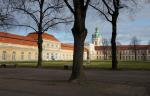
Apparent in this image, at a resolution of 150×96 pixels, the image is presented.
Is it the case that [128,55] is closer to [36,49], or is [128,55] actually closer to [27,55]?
[36,49]

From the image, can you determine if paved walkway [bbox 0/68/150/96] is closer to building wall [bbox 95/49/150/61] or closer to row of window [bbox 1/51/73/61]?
row of window [bbox 1/51/73/61]

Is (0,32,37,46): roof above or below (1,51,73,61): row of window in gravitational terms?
above

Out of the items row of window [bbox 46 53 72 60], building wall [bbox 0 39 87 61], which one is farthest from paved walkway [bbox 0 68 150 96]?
row of window [bbox 46 53 72 60]

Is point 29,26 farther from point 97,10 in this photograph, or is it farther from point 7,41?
point 7,41

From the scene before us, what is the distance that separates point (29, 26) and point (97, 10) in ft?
32.3

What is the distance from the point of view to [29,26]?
3834 cm

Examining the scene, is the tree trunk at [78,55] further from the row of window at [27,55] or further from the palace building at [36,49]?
the row of window at [27,55]

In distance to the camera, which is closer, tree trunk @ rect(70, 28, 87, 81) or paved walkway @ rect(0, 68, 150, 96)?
paved walkway @ rect(0, 68, 150, 96)

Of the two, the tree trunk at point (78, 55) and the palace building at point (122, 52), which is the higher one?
the palace building at point (122, 52)

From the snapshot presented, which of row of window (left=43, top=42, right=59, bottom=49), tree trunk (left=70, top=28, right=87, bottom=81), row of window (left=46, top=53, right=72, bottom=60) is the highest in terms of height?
row of window (left=43, top=42, right=59, bottom=49)

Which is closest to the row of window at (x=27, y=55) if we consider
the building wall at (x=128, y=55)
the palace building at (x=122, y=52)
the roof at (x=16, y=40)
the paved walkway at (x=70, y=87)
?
the roof at (x=16, y=40)

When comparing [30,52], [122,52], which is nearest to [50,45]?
[30,52]

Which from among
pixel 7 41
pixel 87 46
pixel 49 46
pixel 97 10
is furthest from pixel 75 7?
pixel 87 46

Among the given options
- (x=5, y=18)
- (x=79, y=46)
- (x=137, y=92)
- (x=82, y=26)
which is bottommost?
(x=137, y=92)
